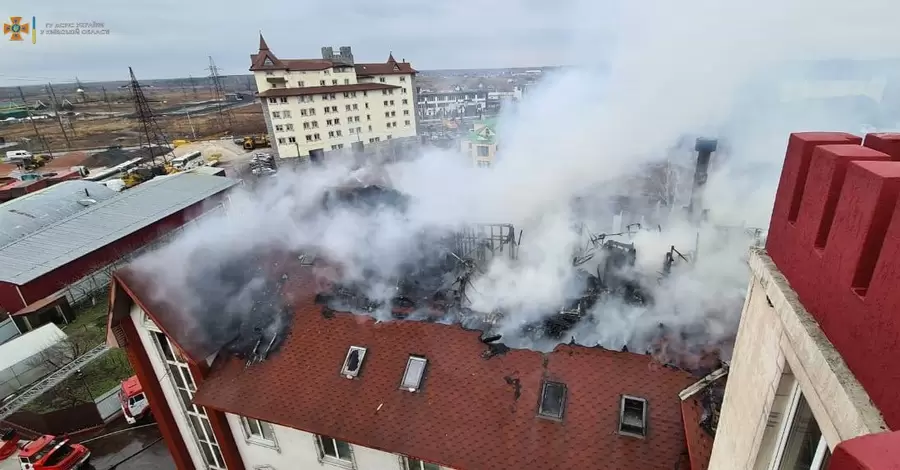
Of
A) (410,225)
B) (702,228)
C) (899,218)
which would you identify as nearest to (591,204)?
(702,228)

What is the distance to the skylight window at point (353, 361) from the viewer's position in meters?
10.6

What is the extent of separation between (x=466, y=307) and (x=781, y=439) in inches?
350

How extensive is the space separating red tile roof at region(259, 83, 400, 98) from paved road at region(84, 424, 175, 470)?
44.9 m

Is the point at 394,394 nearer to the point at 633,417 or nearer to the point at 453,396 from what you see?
the point at 453,396

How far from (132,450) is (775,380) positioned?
891 inches

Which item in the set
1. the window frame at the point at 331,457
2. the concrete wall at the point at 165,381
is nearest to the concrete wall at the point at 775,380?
the window frame at the point at 331,457

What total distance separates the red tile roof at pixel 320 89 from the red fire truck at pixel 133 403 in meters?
43.8

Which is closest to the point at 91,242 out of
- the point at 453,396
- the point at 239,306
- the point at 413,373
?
the point at 239,306

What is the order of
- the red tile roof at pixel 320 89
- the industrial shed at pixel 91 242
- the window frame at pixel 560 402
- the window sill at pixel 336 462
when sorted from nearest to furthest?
the window frame at pixel 560 402
the window sill at pixel 336 462
the industrial shed at pixel 91 242
the red tile roof at pixel 320 89

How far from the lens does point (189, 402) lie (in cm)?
1305

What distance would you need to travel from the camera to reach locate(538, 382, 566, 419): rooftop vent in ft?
29.6

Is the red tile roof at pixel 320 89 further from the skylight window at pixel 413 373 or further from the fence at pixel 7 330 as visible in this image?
the skylight window at pixel 413 373

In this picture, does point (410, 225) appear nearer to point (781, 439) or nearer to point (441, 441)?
point (441, 441)

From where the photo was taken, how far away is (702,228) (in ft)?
48.2
